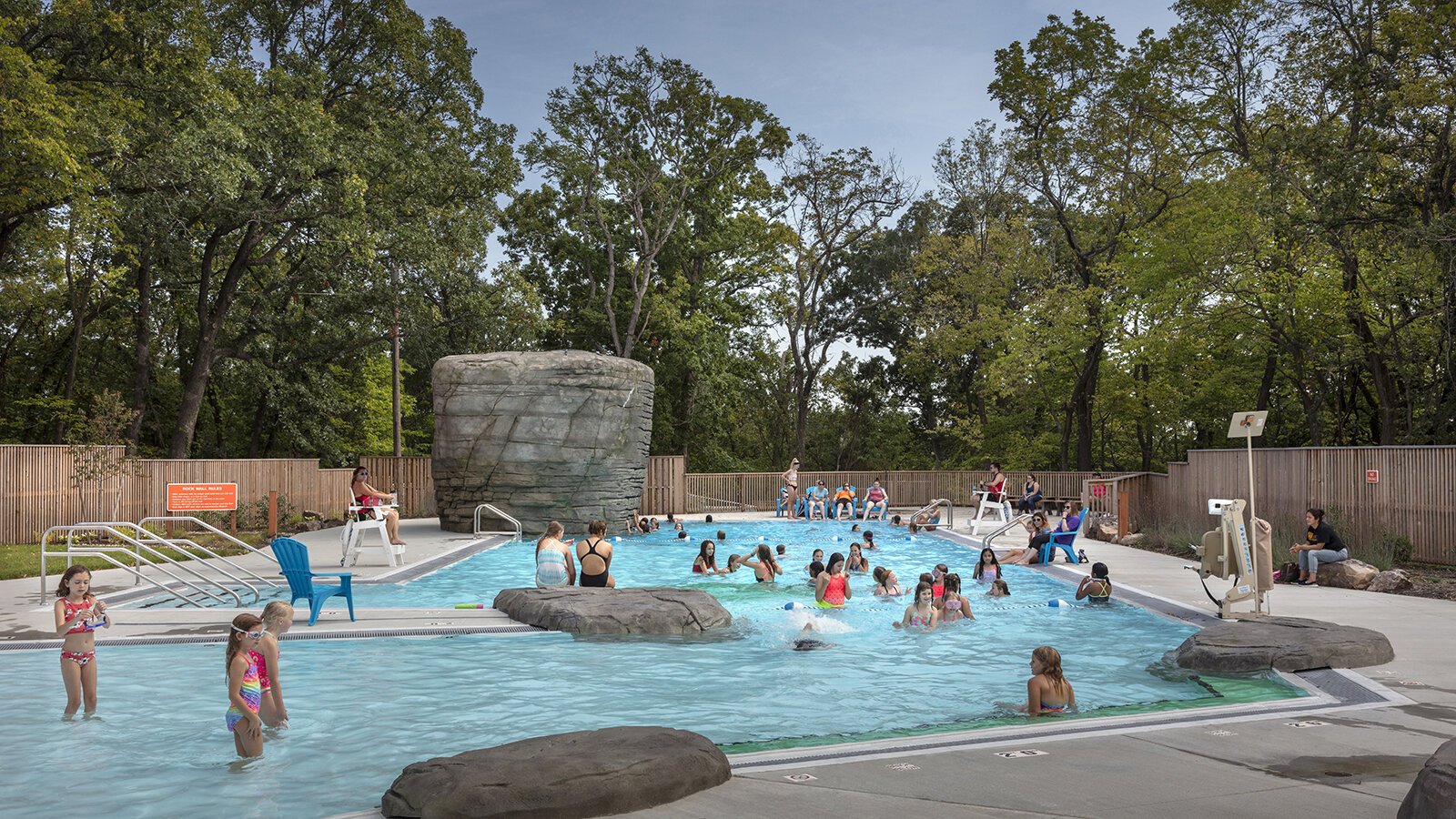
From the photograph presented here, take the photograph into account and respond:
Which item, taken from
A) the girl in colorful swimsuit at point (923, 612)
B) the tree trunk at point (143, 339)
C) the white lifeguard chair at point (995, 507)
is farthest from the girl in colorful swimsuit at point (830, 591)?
the tree trunk at point (143, 339)

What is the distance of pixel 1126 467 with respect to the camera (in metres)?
44.3

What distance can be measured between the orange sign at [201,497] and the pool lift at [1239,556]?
1729 centimetres

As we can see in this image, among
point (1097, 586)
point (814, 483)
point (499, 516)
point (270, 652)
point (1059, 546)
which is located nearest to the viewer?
point (270, 652)

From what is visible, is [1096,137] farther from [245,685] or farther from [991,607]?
[245,685]

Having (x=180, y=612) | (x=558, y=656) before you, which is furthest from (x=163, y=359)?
(x=558, y=656)

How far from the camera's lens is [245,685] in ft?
19.8

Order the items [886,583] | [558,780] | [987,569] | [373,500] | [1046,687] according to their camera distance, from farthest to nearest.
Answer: [373,500] → [987,569] → [886,583] → [1046,687] → [558,780]

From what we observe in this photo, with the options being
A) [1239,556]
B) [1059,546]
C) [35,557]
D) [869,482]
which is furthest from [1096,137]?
[35,557]

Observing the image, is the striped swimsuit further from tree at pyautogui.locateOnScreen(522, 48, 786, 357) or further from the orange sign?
tree at pyautogui.locateOnScreen(522, 48, 786, 357)

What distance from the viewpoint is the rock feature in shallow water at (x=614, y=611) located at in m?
10.6

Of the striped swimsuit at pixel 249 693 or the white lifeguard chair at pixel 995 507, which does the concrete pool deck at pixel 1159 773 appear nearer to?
the striped swimsuit at pixel 249 693

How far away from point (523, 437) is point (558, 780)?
18.5 m

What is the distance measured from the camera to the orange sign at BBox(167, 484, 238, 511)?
1831 centimetres

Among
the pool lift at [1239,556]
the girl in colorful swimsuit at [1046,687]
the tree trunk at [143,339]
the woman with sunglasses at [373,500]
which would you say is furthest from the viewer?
the tree trunk at [143,339]
